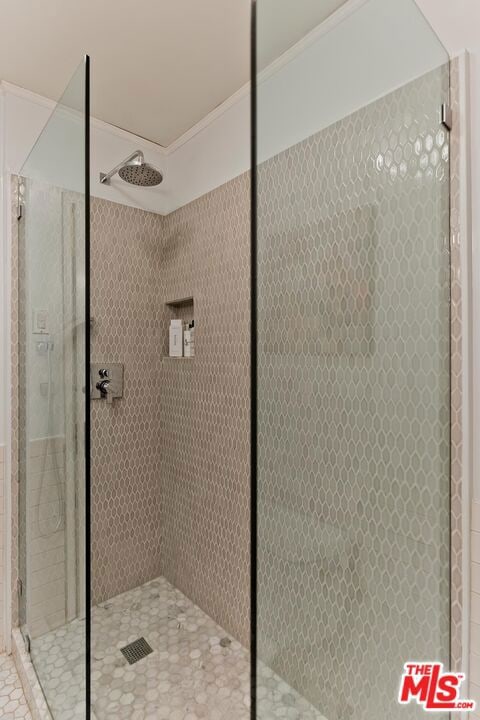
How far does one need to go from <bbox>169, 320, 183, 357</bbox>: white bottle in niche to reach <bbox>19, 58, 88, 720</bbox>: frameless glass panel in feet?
2.53

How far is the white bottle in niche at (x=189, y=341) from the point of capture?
2121 mm

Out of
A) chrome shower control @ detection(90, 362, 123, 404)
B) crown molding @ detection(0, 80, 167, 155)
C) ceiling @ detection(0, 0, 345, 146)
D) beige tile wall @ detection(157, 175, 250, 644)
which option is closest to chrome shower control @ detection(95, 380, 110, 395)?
chrome shower control @ detection(90, 362, 123, 404)

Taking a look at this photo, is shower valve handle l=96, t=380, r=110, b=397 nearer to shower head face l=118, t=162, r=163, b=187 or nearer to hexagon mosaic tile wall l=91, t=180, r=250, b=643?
hexagon mosaic tile wall l=91, t=180, r=250, b=643

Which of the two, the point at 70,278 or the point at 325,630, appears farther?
the point at 70,278

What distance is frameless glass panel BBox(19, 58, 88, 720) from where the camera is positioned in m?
1.07

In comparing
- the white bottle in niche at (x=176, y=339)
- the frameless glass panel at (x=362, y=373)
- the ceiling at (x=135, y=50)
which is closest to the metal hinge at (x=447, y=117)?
the frameless glass panel at (x=362, y=373)

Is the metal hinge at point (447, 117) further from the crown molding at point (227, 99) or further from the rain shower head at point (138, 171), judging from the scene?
the rain shower head at point (138, 171)

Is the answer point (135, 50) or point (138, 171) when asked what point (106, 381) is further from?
point (135, 50)

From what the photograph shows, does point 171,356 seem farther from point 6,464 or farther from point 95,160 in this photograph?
point 95,160

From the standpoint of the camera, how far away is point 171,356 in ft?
7.32

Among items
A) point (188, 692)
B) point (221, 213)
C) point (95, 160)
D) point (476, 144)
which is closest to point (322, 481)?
point (476, 144)

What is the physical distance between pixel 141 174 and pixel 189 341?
0.85m

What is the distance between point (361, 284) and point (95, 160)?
174 cm

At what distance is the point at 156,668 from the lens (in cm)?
163
